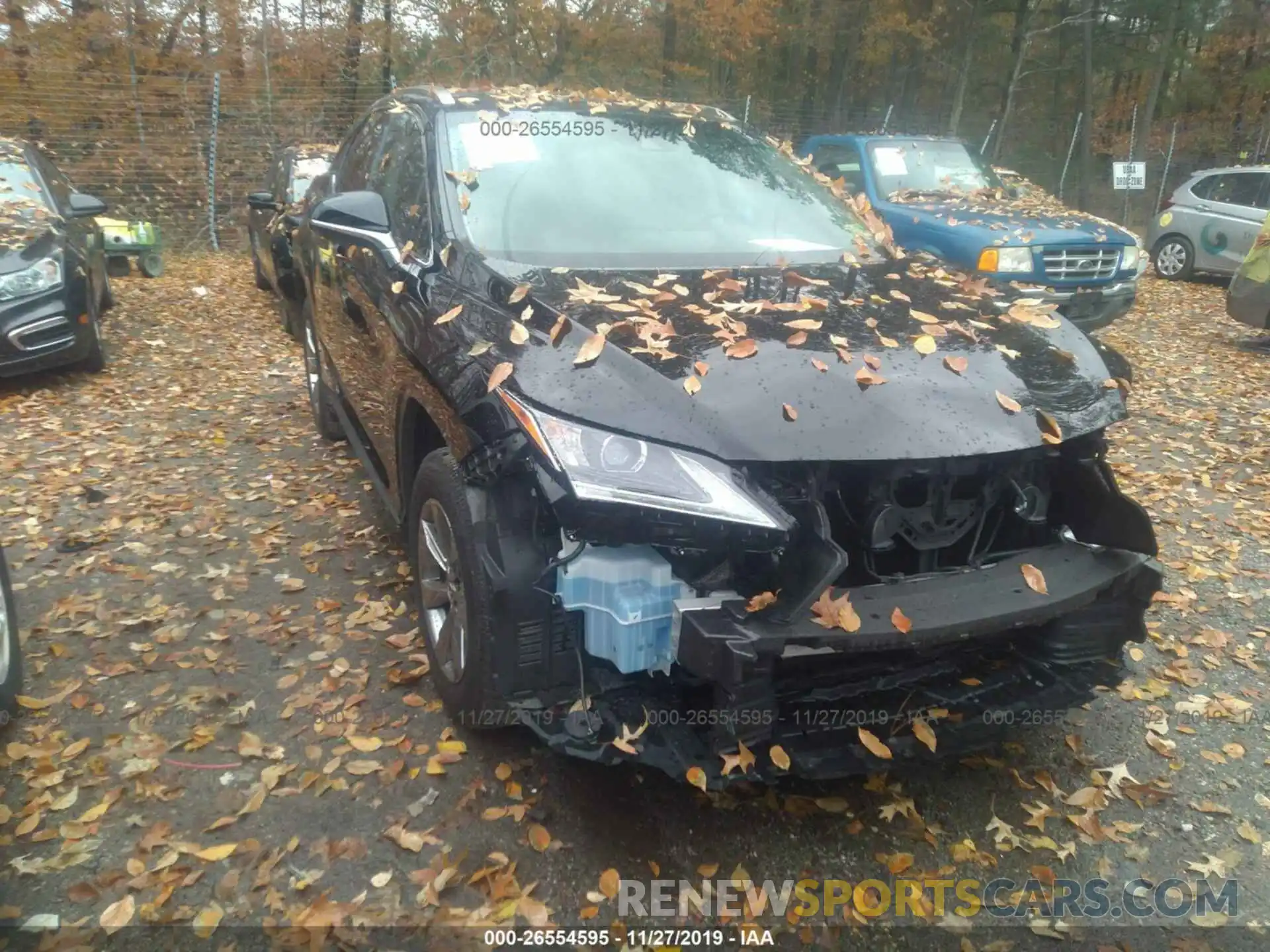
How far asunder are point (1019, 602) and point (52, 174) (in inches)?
343

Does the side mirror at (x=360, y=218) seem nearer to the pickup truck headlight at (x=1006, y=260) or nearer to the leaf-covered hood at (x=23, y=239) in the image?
the leaf-covered hood at (x=23, y=239)

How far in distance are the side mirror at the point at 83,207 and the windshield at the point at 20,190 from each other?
180 mm

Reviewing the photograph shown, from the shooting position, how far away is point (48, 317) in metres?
6.16

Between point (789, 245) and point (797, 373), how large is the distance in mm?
1293

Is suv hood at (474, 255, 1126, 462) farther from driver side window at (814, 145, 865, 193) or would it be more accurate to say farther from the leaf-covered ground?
driver side window at (814, 145, 865, 193)

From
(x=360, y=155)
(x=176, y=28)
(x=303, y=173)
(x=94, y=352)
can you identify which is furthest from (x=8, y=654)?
(x=176, y=28)

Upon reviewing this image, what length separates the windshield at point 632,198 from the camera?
10.3 feet

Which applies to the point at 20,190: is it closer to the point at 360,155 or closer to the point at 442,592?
the point at 360,155

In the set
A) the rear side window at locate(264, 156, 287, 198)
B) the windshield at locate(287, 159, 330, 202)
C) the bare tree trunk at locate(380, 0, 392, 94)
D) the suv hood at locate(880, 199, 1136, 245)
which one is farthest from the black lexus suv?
the bare tree trunk at locate(380, 0, 392, 94)

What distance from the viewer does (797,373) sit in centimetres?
237

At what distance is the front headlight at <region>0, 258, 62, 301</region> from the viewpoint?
5.93 m

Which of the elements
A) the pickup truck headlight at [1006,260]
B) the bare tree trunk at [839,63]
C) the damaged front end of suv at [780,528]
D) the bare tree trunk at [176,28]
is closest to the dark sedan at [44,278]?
the damaged front end of suv at [780,528]

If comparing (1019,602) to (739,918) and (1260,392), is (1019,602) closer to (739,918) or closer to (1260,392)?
(739,918)

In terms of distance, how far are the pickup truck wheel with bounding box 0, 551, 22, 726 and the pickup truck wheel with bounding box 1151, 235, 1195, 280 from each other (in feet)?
47.6
